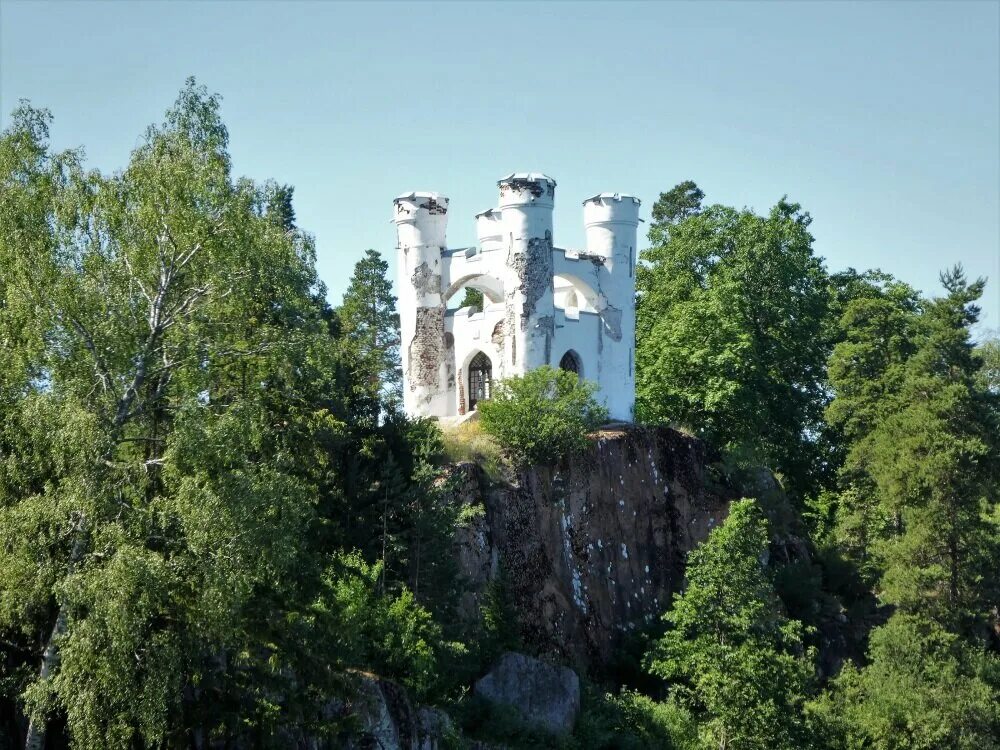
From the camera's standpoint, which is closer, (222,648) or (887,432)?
(222,648)

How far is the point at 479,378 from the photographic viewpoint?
3897cm

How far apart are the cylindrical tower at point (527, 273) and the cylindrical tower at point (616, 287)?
2304 millimetres

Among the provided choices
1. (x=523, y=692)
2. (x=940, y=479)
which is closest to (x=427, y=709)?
(x=523, y=692)

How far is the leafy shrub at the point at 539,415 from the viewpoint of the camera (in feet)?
117

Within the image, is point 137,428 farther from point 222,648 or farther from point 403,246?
point 403,246

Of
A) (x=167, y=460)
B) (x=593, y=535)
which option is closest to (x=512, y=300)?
(x=593, y=535)

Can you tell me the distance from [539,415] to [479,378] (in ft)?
11.3

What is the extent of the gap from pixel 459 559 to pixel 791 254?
60.2 ft

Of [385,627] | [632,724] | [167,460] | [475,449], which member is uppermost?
[475,449]

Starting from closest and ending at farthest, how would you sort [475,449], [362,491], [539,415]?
[362,491], [475,449], [539,415]

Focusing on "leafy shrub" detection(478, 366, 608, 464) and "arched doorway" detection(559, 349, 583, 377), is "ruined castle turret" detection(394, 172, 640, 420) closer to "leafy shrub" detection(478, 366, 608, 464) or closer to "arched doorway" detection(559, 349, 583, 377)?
"arched doorway" detection(559, 349, 583, 377)

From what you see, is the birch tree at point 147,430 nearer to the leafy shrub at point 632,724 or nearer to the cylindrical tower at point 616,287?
the leafy shrub at point 632,724

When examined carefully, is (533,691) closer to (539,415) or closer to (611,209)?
(539,415)

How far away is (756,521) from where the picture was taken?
36.1m
